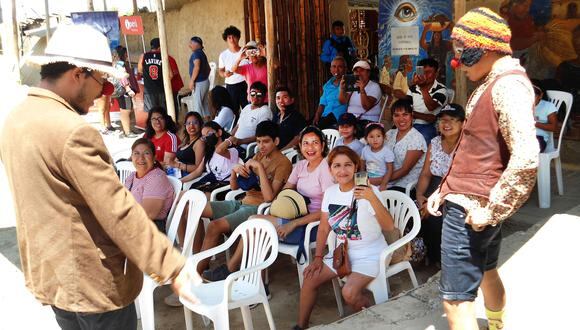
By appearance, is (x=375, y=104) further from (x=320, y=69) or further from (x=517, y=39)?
(x=320, y=69)

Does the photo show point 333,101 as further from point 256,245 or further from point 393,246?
point 393,246

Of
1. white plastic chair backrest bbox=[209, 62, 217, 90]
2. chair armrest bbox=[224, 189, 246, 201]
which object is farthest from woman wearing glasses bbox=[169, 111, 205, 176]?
white plastic chair backrest bbox=[209, 62, 217, 90]

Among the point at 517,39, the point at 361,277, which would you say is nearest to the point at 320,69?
the point at 517,39

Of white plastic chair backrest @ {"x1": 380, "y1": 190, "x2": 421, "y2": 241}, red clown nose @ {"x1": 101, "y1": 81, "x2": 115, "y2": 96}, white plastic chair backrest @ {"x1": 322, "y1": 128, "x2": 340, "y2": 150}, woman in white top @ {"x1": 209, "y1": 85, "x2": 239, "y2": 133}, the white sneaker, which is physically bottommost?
the white sneaker

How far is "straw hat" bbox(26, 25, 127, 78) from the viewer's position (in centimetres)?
187

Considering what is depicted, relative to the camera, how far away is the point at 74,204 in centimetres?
179

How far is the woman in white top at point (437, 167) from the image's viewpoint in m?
3.97

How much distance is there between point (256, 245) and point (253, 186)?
1.22 meters

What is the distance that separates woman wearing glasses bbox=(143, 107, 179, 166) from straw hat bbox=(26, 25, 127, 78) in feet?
11.8

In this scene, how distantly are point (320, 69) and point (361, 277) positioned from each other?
585cm

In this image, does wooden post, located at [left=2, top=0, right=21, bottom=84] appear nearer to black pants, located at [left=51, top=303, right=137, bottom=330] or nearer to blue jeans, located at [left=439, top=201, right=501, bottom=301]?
black pants, located at [left=51, top=303, right=137, bottom=330]

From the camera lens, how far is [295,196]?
160 inches

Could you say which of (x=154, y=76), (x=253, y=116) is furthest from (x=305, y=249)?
(x=154, y=76)

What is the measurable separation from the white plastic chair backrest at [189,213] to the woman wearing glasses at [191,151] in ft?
4.73
